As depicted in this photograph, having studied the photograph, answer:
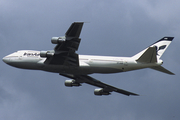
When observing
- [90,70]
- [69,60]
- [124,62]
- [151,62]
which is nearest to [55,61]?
[69,60]

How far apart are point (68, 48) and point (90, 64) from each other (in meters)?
5.44

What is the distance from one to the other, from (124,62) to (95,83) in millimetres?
11555

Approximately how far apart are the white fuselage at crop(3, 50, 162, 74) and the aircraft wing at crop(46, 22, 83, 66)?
1135 millimetres

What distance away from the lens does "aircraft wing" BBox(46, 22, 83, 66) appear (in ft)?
145

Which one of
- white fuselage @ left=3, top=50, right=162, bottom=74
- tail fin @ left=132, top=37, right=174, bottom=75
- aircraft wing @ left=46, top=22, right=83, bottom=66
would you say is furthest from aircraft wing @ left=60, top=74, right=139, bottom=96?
tail fin @ left=132, top=37, right=174, bottom=75

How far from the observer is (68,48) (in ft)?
159

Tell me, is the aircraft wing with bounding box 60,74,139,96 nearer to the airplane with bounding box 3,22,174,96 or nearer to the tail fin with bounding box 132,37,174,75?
the airplane with bounding box 3,22,174,96

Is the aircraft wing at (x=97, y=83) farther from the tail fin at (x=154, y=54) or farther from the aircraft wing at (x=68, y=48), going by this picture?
the tail fin at (x=154, y=54)

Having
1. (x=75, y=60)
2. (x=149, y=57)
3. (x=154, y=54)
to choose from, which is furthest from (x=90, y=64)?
(x=154, y=54)

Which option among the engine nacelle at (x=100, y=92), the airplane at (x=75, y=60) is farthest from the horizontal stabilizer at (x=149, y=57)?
the engine nacelle at (x=100, y=92)

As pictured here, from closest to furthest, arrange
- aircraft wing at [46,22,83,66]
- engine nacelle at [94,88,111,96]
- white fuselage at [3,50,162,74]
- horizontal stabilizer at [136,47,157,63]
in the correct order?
aircraft wing at [46,22,83,66] → horizontal stabilizer at [136,47,157,63] → white fuselage at [3,50,162,74] → engine nacelle at [94,88,111,96]

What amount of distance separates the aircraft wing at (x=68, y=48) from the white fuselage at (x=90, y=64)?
44.7 inches

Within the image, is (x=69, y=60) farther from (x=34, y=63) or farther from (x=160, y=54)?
(x=160, y=54)

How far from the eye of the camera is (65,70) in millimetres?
52875
